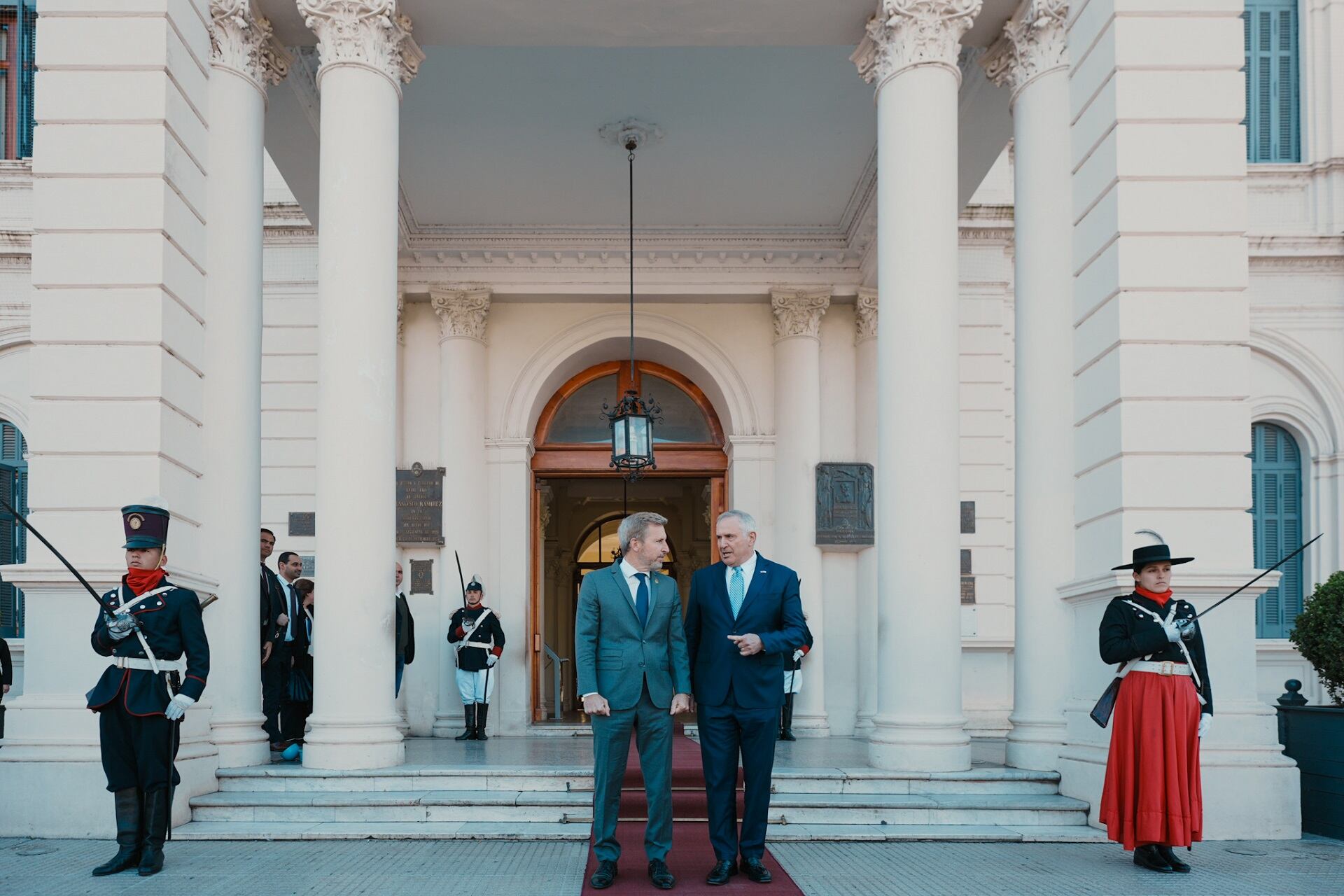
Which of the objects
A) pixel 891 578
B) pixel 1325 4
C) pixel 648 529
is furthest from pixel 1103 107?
pixel 1325 4

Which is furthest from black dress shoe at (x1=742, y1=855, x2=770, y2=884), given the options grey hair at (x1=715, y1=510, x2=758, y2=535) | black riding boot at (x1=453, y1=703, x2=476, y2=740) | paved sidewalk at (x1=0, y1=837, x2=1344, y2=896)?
black riding boot at (x1=453, y1=703, x2=476, y2=740)

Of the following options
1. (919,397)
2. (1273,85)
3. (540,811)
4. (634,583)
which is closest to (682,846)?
(540,811)

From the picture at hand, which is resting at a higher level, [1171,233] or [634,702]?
[1171,233]

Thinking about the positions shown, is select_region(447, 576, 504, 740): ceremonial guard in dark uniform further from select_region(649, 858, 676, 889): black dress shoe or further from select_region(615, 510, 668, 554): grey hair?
select_region(649, 858, 676, 889): black dress shoe

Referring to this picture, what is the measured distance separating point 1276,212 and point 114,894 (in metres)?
14.9

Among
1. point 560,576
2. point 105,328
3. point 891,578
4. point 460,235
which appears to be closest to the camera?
point 105,328

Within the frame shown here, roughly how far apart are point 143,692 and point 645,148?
308 inches

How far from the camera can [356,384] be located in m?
9.20

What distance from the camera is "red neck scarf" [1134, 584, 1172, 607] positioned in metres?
7.28

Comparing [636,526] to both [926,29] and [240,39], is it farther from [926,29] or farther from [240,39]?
[240,39]

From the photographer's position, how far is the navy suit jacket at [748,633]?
672 centimetres

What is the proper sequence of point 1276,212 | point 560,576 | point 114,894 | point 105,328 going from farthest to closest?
1. point 560,576
2. point 1276,212
3. point 105,328
4. point 114,894

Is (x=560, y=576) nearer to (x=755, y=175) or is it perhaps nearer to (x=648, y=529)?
(x=755, y=175)

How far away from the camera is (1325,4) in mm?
16734
